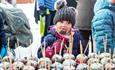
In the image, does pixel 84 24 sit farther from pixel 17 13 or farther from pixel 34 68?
pixel 34 68

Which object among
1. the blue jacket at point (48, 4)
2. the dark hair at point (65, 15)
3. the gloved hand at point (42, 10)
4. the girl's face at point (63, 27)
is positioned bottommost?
the gloved hand at point (42, 10)

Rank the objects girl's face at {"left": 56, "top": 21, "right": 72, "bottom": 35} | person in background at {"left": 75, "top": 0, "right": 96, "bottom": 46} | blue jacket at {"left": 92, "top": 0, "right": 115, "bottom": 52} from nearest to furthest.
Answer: girl's face at {"left": 56, "top": 21, "right": 72, "bottom": 35}, blue jacket at {"left": 92, "top": 0, "right": 115, "bottom": 52}, person in background at {"left": 75, "top": 0, "right": 96, "bottom": 46}

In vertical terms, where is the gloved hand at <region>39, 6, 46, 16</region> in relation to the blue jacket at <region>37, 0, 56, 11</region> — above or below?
below

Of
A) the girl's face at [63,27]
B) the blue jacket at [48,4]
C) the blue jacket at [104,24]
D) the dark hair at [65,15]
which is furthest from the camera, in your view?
the blue jacket at [48,4]

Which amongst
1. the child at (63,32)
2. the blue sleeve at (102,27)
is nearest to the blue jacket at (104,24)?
the blue sleeve at (102,27)

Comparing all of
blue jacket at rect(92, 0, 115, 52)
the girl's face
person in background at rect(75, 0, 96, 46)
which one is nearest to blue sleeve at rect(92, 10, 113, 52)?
blue jacket at rect(92, 0, 115, 52)

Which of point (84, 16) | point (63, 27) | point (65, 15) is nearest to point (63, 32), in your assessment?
point (63, 27)

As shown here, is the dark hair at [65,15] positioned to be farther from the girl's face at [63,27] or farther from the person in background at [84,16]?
the person in background at [84,16]

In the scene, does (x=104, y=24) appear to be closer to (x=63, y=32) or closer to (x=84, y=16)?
(x=63, y=32)

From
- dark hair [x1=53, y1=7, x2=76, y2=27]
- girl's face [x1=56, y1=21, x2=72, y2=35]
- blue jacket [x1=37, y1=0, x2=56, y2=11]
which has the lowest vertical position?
blue jacket [x1=37, y1=0, x2=56, y2=11]

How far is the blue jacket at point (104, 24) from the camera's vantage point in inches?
126

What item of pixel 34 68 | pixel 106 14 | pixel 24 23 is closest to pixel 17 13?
pixel 24 23

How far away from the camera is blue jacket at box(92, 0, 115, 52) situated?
320cm

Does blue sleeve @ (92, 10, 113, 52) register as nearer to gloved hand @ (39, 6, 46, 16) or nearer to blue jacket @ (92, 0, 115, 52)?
blue jacket @ (92, 0, 115, 52)
